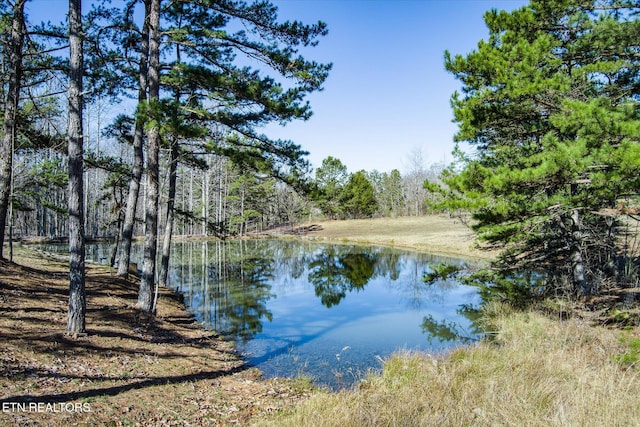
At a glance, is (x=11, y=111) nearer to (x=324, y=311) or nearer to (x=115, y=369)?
(x=115, y=369)

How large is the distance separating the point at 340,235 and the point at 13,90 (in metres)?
41.6

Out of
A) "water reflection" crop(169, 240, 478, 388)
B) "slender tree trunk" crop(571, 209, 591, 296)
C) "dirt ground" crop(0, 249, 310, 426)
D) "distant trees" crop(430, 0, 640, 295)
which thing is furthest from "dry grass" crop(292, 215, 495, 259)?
"dirt ground" crop(0, 249, 310, 426)

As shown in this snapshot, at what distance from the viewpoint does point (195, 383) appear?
6.35 meters

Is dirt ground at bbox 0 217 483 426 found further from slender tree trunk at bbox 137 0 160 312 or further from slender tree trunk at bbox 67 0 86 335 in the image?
slender tree trunk at bbox 137 0 160 312

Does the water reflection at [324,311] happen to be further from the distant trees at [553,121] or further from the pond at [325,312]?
the distant trees at [553,121]

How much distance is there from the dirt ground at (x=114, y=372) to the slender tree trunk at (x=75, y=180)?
0.65m

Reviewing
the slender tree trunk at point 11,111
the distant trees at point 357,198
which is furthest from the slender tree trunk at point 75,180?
the distant trees at point 357,198

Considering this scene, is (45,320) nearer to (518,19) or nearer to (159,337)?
(159,337)

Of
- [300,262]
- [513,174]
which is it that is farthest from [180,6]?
[300,262]

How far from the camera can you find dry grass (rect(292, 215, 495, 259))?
33.0m

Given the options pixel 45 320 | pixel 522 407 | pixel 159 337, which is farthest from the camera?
pixel 159 337

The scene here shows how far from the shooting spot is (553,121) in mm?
7785

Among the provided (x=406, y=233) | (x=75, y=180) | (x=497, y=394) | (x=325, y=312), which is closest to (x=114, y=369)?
(x=75, y=180)

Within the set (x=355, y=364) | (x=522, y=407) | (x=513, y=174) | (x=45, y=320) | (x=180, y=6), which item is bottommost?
(x=355, y=364)
